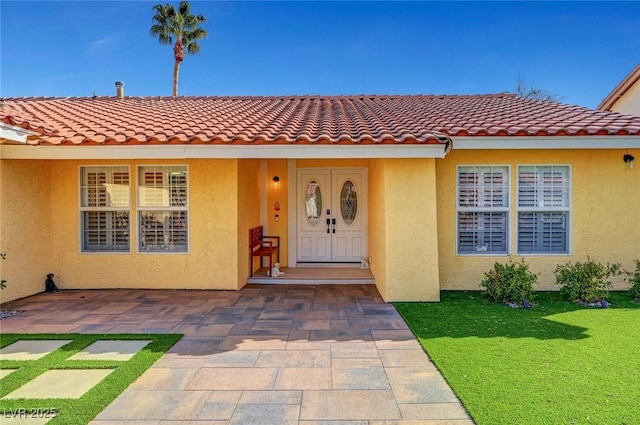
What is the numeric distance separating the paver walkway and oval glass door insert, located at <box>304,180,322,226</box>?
3.54 meters

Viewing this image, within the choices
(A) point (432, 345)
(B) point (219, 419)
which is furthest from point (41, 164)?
(A) point (432, 345)

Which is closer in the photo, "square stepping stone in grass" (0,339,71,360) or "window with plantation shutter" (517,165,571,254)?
"square stepping stone in grass" (0,339,71,360)

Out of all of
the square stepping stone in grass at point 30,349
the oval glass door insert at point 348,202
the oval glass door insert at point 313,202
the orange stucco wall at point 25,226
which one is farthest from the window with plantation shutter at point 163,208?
the oval glass door insert at point 348,202

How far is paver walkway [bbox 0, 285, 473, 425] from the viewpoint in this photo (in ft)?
11.9

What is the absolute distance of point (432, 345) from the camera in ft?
17.3

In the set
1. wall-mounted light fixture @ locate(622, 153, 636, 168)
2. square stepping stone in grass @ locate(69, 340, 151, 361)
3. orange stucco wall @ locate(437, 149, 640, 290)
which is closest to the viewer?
square stepping stone in grass @ locate(69, 340, 151, 361)

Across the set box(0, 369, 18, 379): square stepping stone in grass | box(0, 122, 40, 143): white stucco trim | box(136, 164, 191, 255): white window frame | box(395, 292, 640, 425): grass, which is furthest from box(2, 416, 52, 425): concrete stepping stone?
box(0, 122, 40, 143): white stucco trim

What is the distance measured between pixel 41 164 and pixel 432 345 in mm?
9243

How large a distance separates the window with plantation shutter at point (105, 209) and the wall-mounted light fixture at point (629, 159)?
11.6 metres

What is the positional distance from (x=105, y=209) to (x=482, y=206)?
8942 mm

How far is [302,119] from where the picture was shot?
9.84 meters

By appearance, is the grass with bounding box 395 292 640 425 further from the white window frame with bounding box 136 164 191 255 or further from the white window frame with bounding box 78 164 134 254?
the white window frame with bounding box 78 164 134 254

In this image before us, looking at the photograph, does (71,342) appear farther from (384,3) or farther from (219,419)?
(384,3)

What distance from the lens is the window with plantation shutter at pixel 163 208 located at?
888 cm
